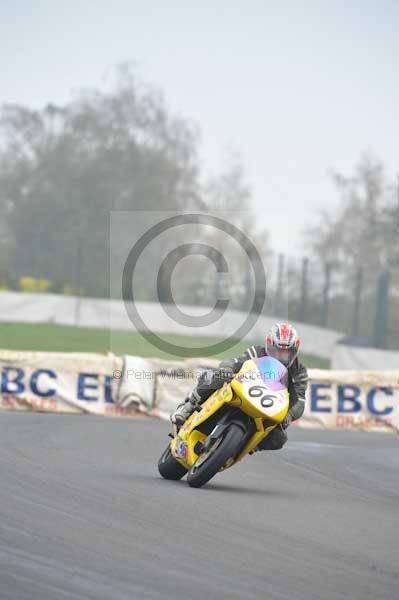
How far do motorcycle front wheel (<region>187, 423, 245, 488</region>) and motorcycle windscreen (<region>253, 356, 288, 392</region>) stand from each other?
46cm

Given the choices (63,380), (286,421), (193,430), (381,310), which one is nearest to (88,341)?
(381,310)

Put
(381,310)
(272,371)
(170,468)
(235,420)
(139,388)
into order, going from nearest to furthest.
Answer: (235,420), (272,371), (170,468), (139,388), (381,310)

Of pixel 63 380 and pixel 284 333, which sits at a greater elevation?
pixel 284 333

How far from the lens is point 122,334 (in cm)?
4200

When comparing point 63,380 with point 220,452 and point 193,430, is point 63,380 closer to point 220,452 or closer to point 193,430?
point 193,430

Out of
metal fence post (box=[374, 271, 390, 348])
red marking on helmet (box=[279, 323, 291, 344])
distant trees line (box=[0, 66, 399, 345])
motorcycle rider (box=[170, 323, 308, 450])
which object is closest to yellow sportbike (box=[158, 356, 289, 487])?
motorcycle rider (box=[170, 323, 308, 450])

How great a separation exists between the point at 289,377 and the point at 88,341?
25.1m

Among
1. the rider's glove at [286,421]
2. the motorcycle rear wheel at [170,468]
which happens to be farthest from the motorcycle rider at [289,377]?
the motorcycle rear wheel at [170,468]

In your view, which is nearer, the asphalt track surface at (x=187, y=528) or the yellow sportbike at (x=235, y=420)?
the asphalt track surface at (x=187, y=528)

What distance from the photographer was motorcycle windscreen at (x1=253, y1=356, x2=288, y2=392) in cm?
952

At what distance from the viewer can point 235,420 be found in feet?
31.1

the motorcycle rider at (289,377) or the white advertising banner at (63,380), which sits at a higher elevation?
the motorcycle rider at (289,377)

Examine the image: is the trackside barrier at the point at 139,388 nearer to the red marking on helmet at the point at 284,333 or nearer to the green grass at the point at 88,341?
the red marking on helmet at the point at 284,333

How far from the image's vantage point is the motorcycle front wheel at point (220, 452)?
9.30m
